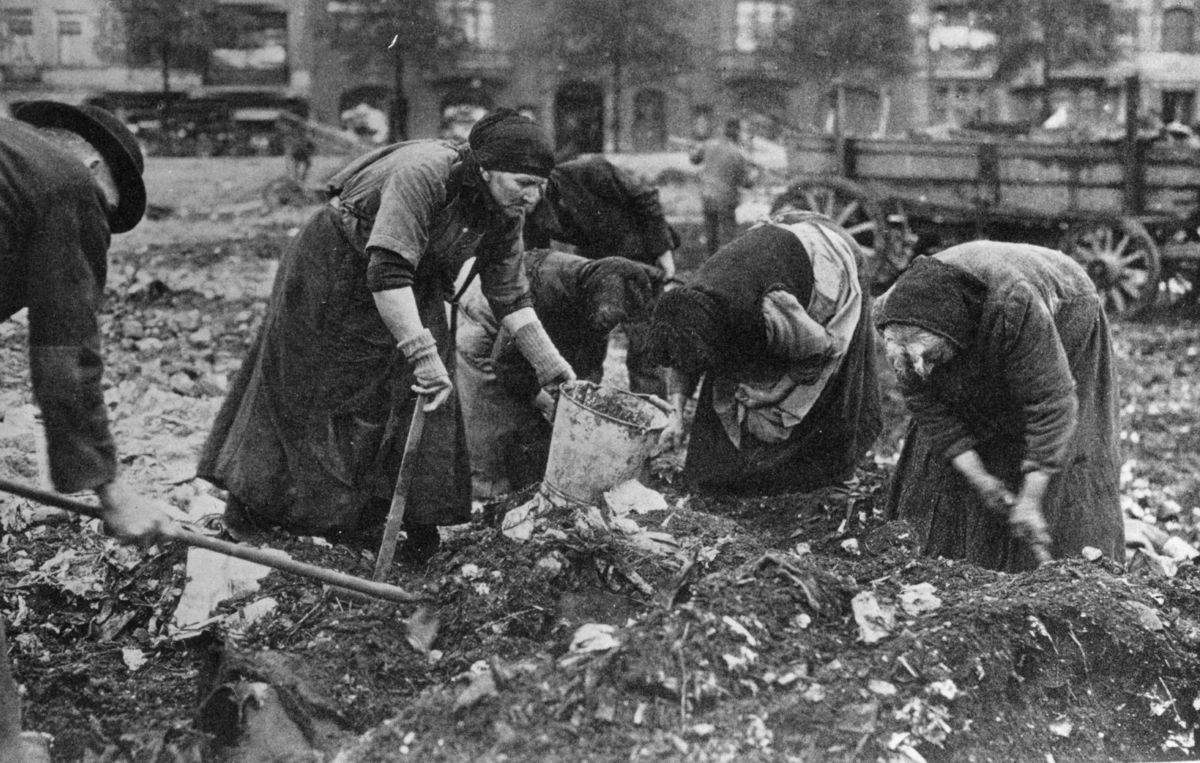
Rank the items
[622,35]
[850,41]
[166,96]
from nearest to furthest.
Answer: [850,41] → [166,96] → [622,35]

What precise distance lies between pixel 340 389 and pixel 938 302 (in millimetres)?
1884

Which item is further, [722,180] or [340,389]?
[722,180]

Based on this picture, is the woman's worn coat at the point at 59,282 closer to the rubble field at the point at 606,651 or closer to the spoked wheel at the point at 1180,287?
the rubble field at the point at 606,651

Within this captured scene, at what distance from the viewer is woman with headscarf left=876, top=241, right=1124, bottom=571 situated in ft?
12.3

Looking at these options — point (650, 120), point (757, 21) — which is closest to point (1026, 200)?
point (757, 21)

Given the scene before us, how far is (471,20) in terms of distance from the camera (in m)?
22.5

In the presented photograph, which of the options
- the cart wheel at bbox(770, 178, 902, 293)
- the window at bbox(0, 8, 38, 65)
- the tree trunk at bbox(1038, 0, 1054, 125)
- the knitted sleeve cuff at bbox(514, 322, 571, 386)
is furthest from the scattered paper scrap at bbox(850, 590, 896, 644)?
the tree trunk at bbox(1038, 0, 1054, 125)

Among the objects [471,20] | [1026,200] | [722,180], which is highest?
[471,20]

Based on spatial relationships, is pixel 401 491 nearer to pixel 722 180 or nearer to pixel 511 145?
pixel 511 145

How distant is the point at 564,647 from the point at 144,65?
611 inches

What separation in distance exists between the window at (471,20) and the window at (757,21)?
4.71 meters

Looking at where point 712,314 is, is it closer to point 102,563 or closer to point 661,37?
point 102,563

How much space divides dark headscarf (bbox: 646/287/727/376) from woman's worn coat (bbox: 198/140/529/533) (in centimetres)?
97

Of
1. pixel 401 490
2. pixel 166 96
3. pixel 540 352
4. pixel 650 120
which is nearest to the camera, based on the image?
pixel 401 490
